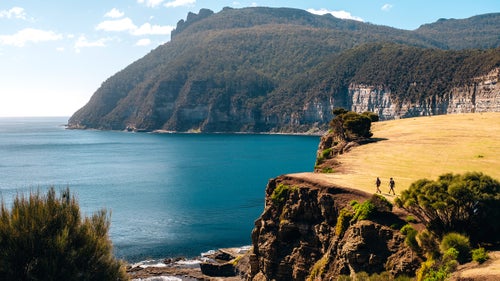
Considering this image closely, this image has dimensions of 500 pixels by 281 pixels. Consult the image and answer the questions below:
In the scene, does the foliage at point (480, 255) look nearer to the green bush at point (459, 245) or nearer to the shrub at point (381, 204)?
the green bush at point (459, 245)

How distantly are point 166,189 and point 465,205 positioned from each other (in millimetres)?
99603

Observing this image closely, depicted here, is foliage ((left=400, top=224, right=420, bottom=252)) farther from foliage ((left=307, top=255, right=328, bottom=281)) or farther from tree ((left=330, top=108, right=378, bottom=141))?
tree ((left=330, top=108, right=378, bottom=141))

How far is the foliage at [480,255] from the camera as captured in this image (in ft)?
85.5

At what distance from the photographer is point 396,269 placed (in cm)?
3081

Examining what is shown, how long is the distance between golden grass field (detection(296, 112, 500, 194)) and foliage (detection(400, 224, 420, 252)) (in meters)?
8.69

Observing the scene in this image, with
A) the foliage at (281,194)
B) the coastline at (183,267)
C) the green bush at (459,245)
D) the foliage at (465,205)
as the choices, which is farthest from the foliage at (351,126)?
the green bush at (459,245)

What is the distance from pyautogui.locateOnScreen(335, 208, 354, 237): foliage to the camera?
121 feet

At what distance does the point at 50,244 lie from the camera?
82.4ft

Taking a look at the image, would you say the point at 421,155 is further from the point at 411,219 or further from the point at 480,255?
the point at 480,255

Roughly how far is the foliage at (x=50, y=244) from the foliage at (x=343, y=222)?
18190 millimetres

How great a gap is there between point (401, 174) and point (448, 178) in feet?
57.6

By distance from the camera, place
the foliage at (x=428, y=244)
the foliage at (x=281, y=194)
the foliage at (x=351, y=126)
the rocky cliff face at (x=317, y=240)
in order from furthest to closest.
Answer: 1. the foliage at (x=351, y=126)
2. the foliage at (x=281, y=194)
3. the rocky cliff face at (x=317, y=240)
4. the foliage at (x=428, y=244)

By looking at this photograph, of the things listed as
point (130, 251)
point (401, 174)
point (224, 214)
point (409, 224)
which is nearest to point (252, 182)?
point (224, 214)

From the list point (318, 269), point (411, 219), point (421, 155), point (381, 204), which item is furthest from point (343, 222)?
point (421, 155)
